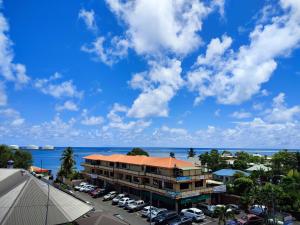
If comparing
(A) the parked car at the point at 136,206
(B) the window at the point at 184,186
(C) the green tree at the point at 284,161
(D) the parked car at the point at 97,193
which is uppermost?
(C) the green tree at the point at 284,161

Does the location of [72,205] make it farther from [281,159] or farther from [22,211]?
[281,159]

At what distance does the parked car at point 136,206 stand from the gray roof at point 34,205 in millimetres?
20465

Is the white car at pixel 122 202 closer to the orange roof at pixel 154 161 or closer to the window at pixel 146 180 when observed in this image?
the window at pixel 146 180

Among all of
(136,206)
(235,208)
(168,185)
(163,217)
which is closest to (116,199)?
(136,206)

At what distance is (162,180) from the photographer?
59375 millimetres

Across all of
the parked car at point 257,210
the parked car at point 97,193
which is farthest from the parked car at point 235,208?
the parked car at point 97,193

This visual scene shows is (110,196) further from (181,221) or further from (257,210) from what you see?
(257,210)

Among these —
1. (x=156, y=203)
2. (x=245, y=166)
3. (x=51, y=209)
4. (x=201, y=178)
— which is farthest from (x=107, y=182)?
(x=245, y=166)

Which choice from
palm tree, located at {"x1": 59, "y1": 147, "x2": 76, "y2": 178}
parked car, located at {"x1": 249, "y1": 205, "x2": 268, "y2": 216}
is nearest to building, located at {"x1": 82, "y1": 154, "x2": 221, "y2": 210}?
parked car, located at {"x1": 249, "y1": 205, "x2": 268, "y2": 216}

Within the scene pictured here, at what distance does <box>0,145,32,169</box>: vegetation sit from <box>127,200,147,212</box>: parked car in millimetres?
55134

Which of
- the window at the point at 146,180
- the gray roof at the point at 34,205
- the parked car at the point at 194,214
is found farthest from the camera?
the window at the point at 146,180

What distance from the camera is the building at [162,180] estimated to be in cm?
5641

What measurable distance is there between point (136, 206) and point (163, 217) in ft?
34.1

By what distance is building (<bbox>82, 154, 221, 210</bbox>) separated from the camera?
56.4 metres
